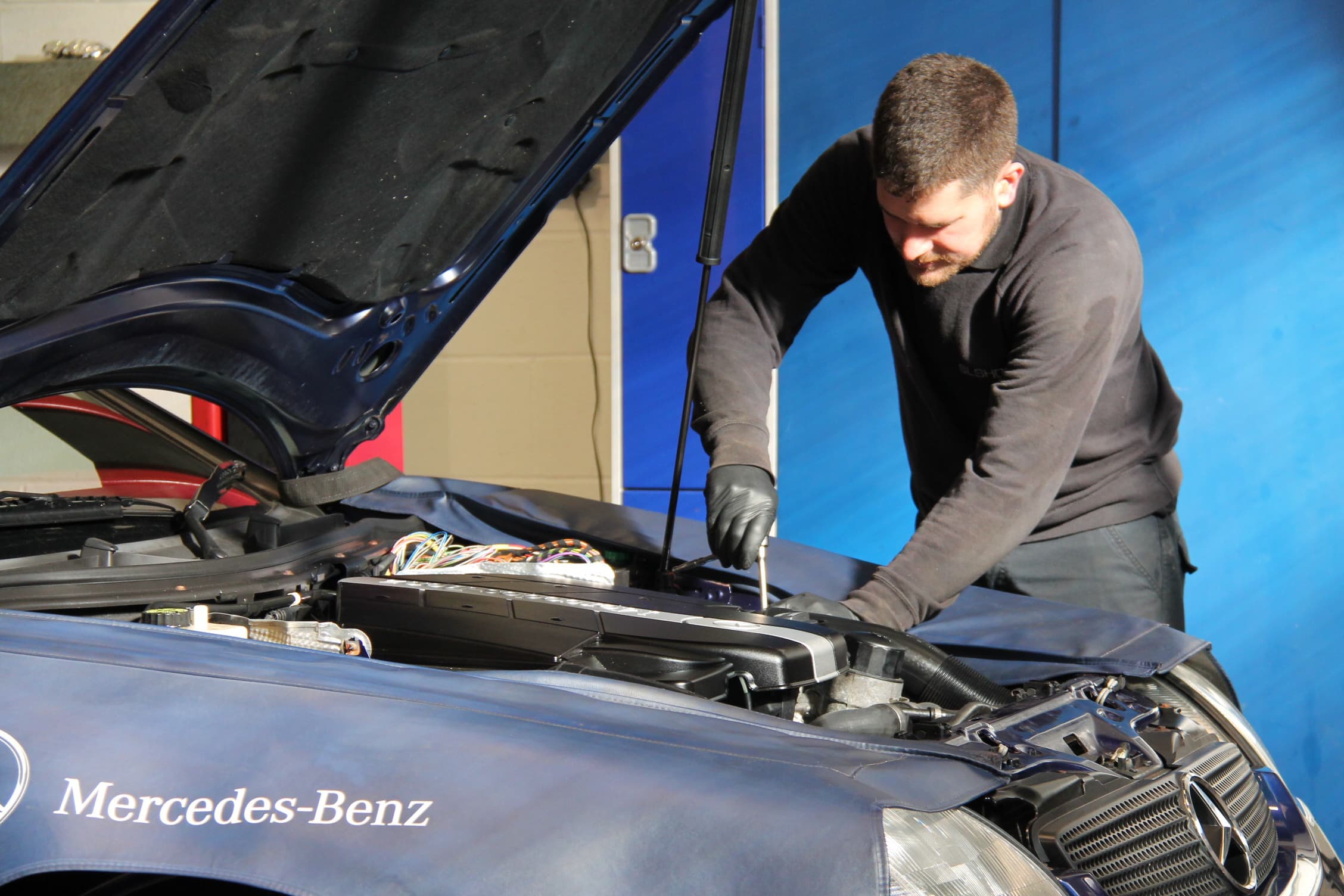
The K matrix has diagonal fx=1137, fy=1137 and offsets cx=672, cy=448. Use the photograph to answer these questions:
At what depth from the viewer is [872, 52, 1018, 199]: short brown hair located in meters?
1.54

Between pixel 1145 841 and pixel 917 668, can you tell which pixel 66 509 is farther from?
pixel 1145 841

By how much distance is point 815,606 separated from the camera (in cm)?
148

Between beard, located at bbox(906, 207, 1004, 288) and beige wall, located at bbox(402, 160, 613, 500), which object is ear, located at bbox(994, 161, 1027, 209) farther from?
beige wall, located at bbox(402, 160, 613, 500)

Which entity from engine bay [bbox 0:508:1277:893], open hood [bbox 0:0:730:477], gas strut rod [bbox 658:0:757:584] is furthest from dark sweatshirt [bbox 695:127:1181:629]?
open hood [bbox 0:0:730:477]

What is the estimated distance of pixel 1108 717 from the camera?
1.26m

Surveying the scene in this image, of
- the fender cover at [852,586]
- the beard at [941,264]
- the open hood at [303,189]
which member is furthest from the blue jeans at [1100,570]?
the open hood at [303,189]

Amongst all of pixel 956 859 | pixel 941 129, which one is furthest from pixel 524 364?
pixel 956 859

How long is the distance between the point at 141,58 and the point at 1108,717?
1196mm

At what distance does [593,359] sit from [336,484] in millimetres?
1793

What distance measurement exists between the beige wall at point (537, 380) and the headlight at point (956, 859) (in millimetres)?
2744

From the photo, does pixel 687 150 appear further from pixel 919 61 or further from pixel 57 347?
pixel 57 347

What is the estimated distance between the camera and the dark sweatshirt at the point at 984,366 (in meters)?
1.62

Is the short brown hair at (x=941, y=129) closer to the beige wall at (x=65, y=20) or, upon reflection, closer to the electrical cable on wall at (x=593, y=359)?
the electrical cable on wall at (x=593, y=359)

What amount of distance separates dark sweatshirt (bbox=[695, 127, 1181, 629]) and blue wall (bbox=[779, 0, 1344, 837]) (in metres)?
1.26
